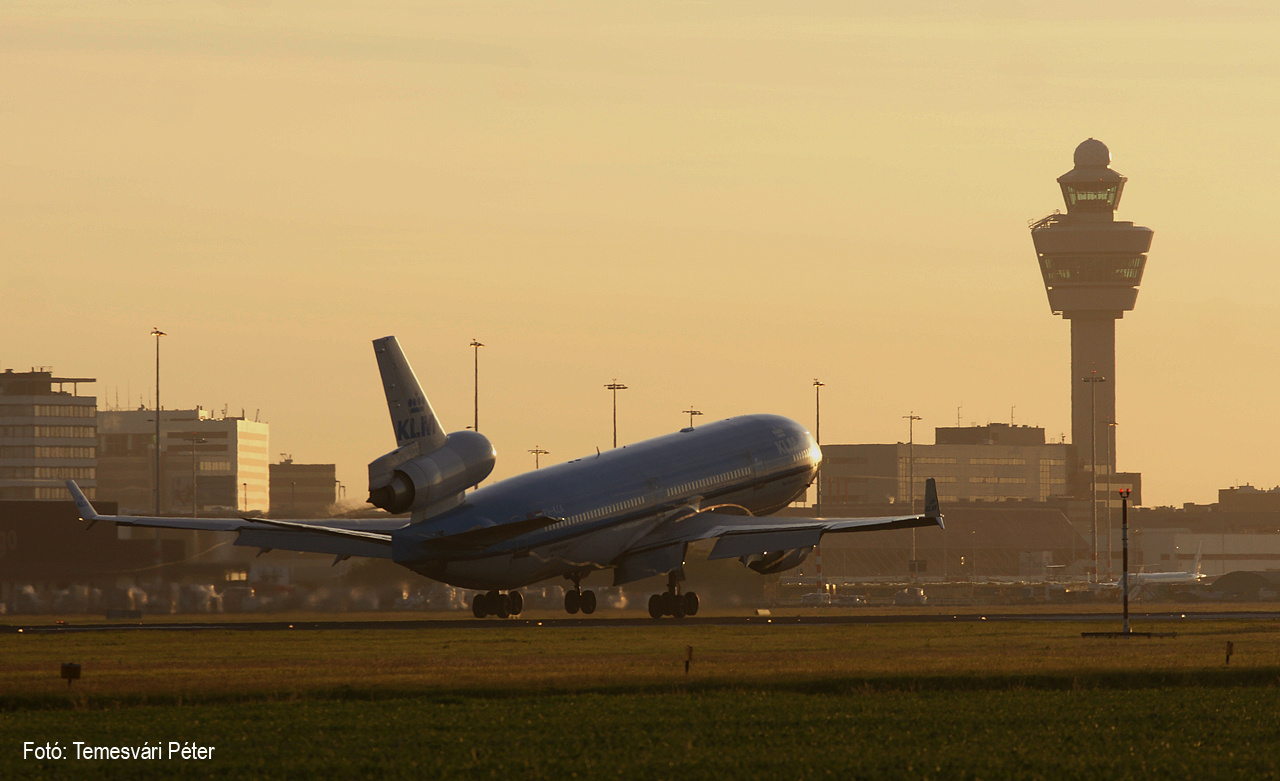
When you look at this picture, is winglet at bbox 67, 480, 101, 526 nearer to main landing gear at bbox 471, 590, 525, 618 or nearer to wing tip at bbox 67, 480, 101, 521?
wing tip at bbox 67, 480, 101, 521

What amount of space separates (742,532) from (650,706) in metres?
35.1

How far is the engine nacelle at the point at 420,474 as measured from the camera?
194ft

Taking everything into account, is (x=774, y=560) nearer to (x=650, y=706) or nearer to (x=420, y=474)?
(x=420, y=474)

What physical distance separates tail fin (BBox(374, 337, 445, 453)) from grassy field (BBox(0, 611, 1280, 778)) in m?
6.61

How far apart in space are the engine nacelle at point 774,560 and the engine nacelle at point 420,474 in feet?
52.0

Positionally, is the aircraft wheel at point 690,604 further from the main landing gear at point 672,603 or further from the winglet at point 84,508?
the winglet at point 84,508

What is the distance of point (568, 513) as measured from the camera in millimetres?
68000

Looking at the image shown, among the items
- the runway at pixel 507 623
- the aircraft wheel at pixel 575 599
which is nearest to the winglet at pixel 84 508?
the runway at pixel 507 623

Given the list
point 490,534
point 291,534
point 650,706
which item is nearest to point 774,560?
point 490,534

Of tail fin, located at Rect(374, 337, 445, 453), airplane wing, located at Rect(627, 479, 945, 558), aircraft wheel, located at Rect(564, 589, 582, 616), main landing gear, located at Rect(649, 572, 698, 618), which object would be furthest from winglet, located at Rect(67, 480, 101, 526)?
main landing gear, located at Rect(649, 572, 698, 618)

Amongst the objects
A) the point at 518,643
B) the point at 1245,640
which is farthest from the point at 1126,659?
the point at 518,643

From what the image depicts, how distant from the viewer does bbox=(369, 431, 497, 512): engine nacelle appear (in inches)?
2330

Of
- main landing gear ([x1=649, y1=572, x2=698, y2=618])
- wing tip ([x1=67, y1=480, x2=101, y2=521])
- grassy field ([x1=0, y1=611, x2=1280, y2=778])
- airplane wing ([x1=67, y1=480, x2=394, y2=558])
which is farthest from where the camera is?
main landing gear ([x1=649, y1=572, x2=698, y2=618])

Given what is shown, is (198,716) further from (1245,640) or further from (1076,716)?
(1245,640)
